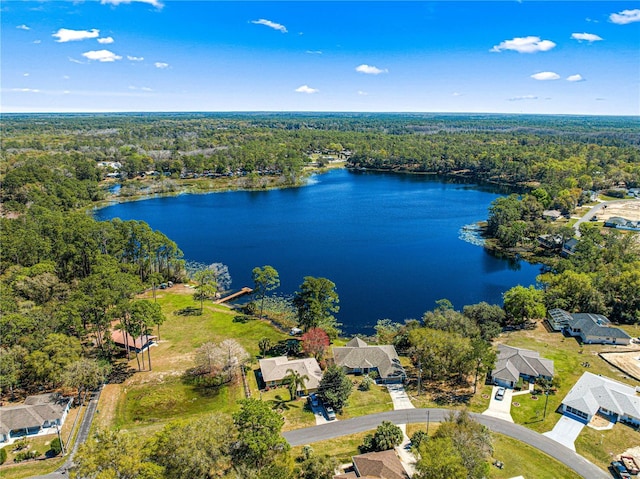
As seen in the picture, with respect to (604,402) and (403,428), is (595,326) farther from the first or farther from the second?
(403,428)

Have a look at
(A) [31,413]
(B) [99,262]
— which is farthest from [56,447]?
(B) [99,262]

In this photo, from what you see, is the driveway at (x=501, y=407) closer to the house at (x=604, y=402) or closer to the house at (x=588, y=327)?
the house at (x=604, y=402)

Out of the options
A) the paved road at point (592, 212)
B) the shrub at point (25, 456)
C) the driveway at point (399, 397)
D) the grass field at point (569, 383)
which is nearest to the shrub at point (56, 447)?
the shrub at point (25, 456)

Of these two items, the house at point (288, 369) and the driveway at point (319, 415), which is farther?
the house at point (288, 369)

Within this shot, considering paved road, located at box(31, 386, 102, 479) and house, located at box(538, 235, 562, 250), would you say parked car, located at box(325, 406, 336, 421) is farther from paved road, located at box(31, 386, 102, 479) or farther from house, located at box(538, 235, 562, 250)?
house, located at box(538, 235, 562, 250)

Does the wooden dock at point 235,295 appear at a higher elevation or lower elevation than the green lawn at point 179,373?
higher

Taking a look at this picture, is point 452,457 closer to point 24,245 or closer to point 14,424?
point 14,424

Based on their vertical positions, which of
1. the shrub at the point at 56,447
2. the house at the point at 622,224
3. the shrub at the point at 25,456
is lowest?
the shrub at the point at 25,456
